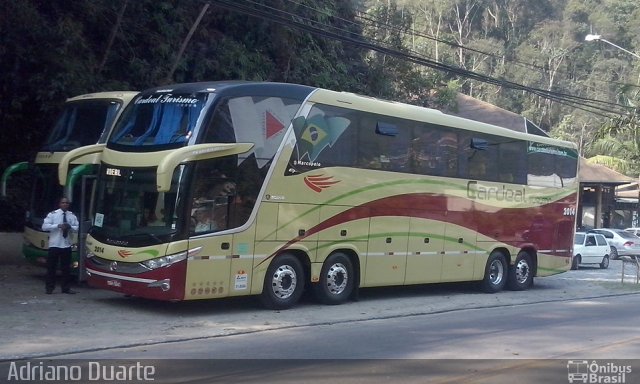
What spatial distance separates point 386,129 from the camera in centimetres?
1733

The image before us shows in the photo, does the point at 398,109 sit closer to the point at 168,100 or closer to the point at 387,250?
the point at 387,250

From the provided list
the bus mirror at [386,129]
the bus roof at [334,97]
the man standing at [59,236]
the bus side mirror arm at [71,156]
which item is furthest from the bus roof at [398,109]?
the man standing at [59,236]

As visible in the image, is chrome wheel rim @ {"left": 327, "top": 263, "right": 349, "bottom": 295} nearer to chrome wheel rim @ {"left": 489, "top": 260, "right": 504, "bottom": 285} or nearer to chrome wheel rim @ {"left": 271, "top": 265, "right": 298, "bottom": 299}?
chrome wheel rim @ {"left": 271, "top": 265, "right": 298, "bottom": 299}

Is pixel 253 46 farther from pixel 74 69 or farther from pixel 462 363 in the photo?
pixel 462 363

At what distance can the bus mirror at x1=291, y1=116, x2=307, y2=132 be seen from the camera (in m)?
15.4

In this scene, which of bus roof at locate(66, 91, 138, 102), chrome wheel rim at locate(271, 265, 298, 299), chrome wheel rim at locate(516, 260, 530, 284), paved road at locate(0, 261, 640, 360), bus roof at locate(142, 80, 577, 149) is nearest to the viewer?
paved road at locate(0, 261, 640, 360)

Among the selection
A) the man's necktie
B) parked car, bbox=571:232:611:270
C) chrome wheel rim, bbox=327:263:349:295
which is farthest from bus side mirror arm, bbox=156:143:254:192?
parked car, bbox=571:232:611:270

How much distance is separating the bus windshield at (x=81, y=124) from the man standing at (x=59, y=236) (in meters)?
2.30

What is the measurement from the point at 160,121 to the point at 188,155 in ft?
3.88

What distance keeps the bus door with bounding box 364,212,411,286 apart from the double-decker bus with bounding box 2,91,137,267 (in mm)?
5963

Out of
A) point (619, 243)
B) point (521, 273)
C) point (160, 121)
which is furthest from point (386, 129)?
point (619, 243)

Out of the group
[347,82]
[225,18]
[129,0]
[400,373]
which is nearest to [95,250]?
[400,373]

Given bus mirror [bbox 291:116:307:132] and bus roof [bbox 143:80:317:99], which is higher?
bus roof [bbox 143:80:317:99]

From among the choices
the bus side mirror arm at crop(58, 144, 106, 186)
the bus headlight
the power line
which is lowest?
the bus headlight
